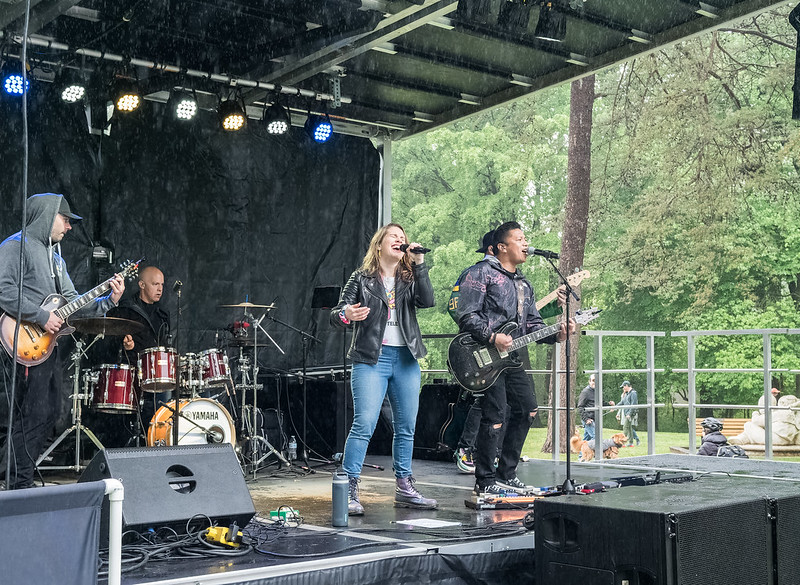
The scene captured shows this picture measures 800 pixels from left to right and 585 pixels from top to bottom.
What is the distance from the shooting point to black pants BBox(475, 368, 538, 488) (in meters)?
6.04

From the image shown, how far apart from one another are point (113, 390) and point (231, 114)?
111 inches

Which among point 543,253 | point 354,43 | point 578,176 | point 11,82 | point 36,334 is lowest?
point 36,334

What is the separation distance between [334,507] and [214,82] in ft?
16.3

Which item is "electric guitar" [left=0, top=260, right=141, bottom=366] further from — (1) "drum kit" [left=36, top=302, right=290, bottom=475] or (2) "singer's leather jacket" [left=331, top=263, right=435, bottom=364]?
(2) "singer's leather jacket" [left=331, top=263, right=435, bottom=364]

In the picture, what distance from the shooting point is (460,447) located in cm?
827

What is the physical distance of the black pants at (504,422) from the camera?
6043 millimetres

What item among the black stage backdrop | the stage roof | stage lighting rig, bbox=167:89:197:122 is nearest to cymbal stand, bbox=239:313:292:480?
the black stage backdrop

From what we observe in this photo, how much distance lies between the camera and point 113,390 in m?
7.73

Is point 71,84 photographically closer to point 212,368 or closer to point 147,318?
point 147,318

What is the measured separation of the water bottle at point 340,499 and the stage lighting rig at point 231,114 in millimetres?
4524

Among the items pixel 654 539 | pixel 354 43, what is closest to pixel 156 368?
pixel 354 43

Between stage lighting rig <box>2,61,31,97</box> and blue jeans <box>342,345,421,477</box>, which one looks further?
stage lighting rig <box>2,61,31,97</box>

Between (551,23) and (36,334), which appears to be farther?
(551,23)

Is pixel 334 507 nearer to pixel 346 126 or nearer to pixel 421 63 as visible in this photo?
→ pixel 421 63
